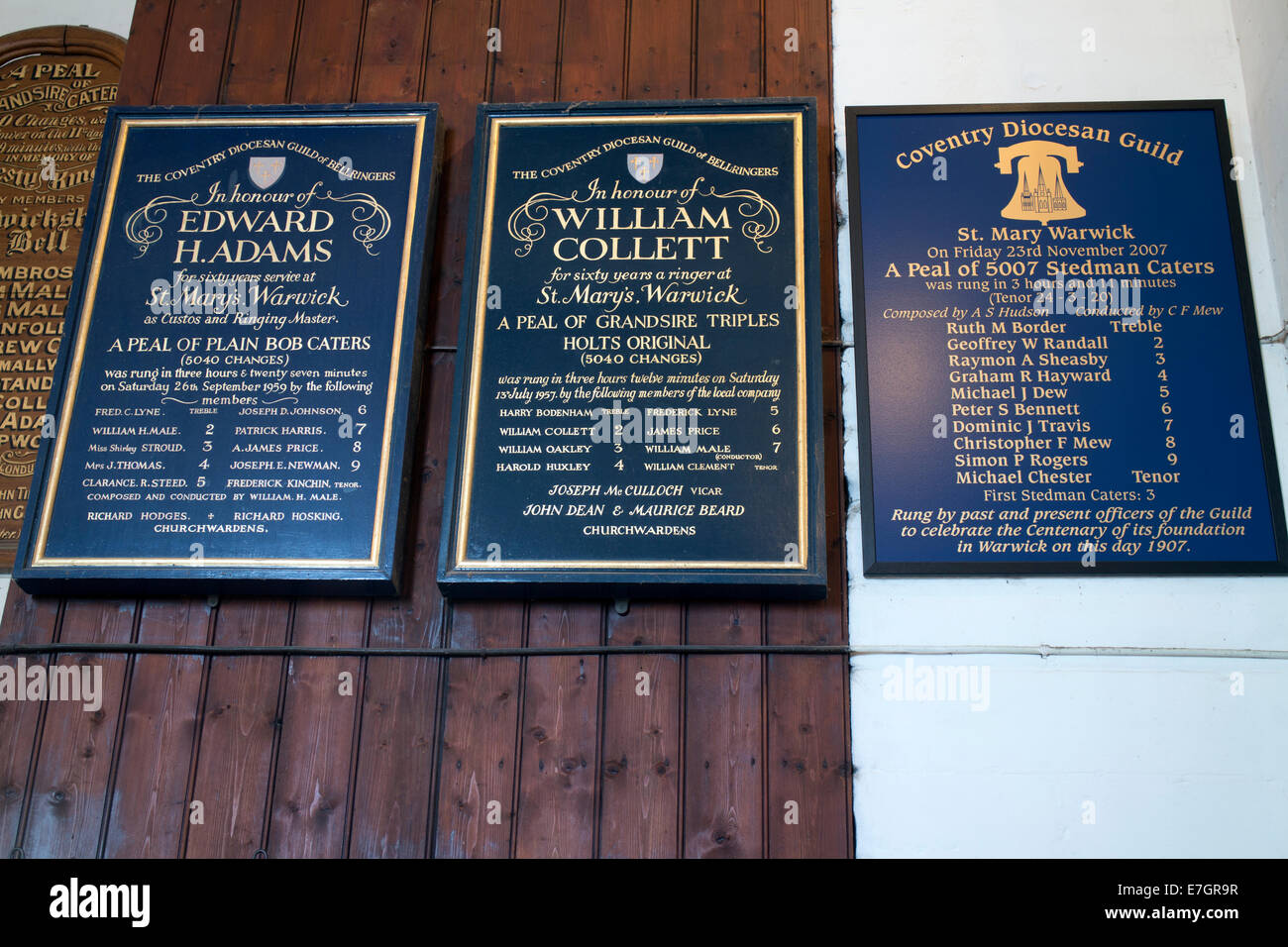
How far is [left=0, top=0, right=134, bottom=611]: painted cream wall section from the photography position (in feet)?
12.0

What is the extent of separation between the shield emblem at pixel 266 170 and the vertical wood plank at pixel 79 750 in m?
1.31

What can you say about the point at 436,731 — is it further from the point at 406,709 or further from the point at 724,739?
the point at 724,739

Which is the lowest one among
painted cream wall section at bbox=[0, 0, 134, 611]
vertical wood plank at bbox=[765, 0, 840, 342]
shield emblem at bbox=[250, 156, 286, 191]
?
shield emblem at bbox=[250, 156, 286, 191]

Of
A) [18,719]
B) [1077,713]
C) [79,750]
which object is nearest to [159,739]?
[79,750]

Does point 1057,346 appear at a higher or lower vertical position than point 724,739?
higher

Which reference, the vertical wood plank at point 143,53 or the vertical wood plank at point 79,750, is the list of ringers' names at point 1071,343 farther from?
the vertical wood plank at point 143,53

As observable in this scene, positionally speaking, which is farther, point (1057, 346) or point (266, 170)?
point (266, 170)

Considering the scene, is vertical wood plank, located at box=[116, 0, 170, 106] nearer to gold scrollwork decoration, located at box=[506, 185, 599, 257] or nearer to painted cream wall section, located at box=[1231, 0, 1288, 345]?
gold scrollwork decoration, located at box=[506, 185, 599, 257]

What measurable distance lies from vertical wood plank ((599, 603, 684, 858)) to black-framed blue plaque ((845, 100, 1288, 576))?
2.03ft

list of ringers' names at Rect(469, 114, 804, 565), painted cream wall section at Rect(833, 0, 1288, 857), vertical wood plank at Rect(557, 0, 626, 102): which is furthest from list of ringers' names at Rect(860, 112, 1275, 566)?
vertical wood plank at Rect(557, 0, 626, 102)

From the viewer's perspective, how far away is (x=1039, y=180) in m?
3.18

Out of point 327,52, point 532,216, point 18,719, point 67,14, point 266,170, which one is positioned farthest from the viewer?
point 67,14

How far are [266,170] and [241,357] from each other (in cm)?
64

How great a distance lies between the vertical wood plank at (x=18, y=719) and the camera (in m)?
2.76
